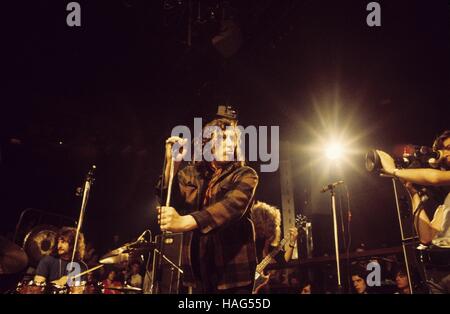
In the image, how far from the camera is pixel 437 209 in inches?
128

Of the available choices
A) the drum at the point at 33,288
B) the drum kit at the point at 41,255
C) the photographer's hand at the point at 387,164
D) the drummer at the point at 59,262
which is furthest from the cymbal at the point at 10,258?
the photographer's hand at the point at 387,164

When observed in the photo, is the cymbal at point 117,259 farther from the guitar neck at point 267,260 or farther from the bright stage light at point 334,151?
the bright stage light at point 334,151

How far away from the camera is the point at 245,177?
90.5 inches

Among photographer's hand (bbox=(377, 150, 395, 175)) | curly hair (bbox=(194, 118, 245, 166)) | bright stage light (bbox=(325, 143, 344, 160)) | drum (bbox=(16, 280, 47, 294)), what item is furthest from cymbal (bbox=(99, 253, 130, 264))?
bright stage light (bbox=(325, 143, 344, 160))

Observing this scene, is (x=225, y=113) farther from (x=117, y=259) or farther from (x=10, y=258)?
(x=10, y=258)

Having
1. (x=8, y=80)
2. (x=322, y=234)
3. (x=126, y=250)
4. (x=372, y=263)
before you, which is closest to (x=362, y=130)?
(x=322, y=234)

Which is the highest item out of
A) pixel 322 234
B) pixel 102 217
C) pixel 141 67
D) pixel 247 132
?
Answer: pixel 141 67

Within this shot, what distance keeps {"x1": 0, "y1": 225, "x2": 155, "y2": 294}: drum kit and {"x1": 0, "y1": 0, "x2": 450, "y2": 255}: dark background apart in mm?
3324

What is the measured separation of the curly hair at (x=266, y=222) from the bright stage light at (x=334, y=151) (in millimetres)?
4239

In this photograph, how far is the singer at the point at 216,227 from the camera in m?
2.03

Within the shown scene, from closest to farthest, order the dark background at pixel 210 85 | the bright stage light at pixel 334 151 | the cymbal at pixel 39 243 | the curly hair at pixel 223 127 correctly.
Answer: the curly hair at pixel 223 127, the dark background at pixel 210 85, the cymbal at pixel 39 243, the bright stage light at pixel 334 151

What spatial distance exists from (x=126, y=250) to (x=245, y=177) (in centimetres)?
228

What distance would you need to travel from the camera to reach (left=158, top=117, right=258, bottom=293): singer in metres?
2.03
